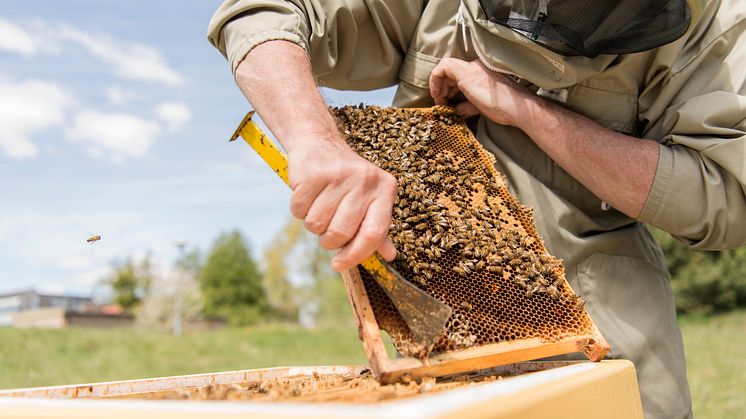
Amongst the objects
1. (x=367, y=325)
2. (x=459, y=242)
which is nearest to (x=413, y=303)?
(x=367, y=325)

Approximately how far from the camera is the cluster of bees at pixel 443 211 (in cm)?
237

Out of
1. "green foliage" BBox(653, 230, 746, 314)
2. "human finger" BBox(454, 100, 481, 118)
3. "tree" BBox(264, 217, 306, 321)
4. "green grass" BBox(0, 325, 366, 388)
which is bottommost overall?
"human finger" BBox(454, 100, 481, 118)

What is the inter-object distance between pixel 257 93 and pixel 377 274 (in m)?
0.90

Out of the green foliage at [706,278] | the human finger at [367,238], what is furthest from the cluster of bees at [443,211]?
the green foliage at [706,278]

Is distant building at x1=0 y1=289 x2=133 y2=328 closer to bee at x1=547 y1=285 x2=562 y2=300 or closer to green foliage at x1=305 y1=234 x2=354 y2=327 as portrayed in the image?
green foliage at x1=305 y1=234 x2=354 y2=327

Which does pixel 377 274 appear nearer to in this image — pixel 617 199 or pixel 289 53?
pixel 289 53

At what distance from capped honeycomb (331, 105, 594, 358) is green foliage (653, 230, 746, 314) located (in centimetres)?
1761

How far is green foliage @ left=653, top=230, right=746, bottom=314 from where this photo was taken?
18688mm

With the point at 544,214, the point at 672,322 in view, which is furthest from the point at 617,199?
the point at 672,322

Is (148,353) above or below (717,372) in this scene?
above

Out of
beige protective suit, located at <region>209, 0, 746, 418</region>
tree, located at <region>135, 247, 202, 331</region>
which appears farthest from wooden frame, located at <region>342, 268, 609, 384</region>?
tree, located at <region>135, 247, 202, 331</region>

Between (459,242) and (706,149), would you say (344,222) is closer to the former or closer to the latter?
(459,242)

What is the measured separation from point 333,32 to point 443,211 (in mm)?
1058

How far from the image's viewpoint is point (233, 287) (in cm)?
4534
